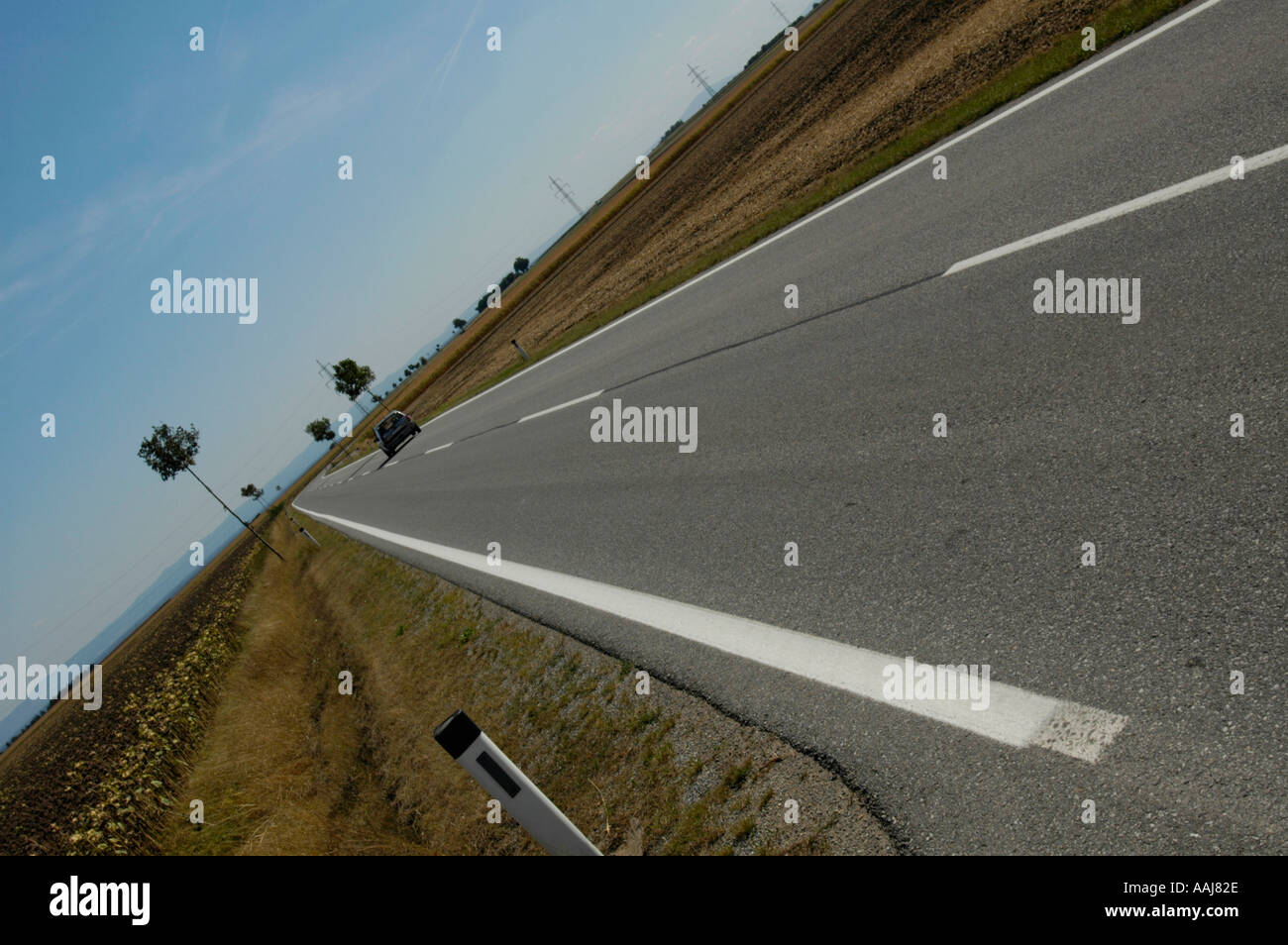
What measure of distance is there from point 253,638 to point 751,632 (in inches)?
609

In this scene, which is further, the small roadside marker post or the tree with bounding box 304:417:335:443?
the tree with bounding box 304:417:335:443

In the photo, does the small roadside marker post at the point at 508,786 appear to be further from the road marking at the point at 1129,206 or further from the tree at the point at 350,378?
the tree at the point at 350,378

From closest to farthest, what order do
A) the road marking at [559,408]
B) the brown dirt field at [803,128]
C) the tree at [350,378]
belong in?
1. the road marking at [559,408]
2. the brown dirt field at [803,128]
3. the tree at [350,378]

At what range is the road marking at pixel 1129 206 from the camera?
423cm

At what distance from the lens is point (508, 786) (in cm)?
272

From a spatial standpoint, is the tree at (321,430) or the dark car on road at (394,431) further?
the tree at (321,430)

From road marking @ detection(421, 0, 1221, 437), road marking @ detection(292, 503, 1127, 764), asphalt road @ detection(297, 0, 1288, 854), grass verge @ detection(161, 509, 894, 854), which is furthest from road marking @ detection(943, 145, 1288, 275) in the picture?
grass verge @ detection(161, 509, 894, 854)

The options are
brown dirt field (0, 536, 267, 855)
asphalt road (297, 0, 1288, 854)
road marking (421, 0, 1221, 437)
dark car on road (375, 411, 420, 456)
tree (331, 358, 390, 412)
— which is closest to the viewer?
asphalt road (297, 0, 1288, 854)

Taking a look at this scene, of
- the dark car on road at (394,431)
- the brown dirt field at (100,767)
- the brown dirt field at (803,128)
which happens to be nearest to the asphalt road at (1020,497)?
the brown dirt field at (803,128)

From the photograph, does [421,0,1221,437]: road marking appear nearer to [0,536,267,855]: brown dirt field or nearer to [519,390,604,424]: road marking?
[519,390,604,424]: road marking

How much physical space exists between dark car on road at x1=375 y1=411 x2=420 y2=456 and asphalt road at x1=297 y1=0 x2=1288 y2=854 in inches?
1007

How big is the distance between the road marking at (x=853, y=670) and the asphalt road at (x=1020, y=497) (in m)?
0.02

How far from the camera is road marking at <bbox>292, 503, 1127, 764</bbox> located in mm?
2344
